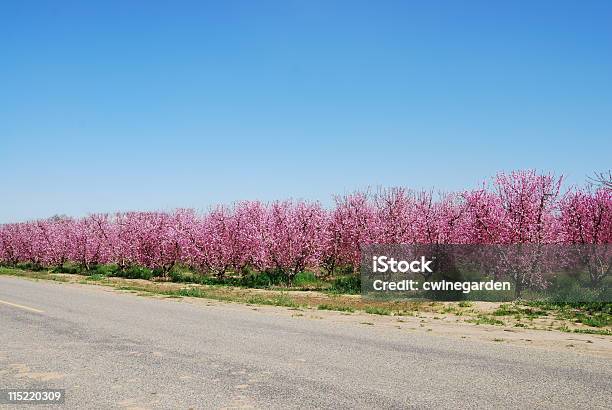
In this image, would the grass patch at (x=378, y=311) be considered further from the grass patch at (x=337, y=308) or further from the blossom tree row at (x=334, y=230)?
the blossom tree row at (x=334, y=230)

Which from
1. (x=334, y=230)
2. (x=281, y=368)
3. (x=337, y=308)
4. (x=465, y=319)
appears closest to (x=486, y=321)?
(x=465, y=319)

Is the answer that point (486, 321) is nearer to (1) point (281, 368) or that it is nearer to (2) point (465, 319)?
(2) point (465, 319)

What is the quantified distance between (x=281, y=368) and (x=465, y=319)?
891 centimetres

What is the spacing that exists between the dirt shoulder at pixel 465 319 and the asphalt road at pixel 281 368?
1.16 m

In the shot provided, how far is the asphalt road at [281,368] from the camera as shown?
6.74 metres

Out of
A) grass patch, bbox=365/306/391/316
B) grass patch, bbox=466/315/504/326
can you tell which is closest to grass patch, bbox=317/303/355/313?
grass patch, bbox=365/306/391/316

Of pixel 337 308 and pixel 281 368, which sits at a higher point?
pixel 281 368

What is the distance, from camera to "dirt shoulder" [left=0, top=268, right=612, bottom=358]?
37.9 ft

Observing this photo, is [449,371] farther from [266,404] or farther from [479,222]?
[479,222]

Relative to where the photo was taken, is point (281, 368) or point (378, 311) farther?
point (378, 311)

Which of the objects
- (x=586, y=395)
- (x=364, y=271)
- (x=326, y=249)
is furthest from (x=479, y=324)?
(x=326, y=249)

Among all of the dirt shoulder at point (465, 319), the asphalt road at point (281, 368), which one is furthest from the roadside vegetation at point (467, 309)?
the asphalt road at point (281, 368)

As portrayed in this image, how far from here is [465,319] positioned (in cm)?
1559

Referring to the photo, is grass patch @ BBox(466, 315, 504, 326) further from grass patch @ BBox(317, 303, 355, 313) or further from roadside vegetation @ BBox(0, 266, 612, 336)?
grass patch @ BBox(317, 303, 355, 313)
